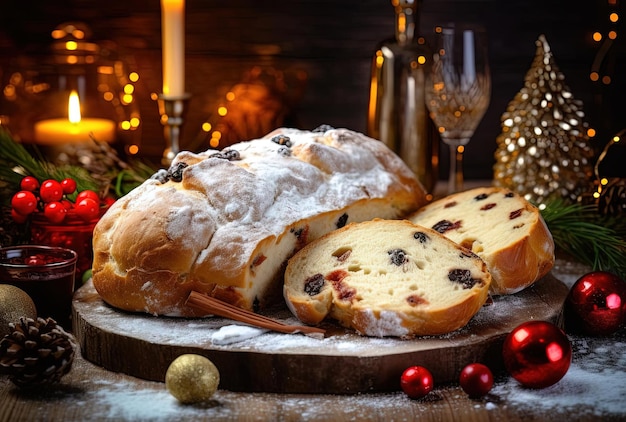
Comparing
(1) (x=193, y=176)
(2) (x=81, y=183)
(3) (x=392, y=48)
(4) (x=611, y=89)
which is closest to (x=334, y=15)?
(3) (x=392, y=48)

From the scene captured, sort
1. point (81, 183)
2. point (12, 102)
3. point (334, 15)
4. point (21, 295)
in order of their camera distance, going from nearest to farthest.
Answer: point (21, 295)
point (81, 183)
point (12, 102)
point (334, 15)

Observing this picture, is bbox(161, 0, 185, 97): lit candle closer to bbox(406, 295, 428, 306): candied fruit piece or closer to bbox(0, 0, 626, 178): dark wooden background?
bbox(0, 0, 626, 178): dark wooden background

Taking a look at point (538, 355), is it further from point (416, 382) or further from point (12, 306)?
point (12, 306)

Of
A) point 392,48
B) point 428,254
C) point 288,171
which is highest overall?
point 392,48

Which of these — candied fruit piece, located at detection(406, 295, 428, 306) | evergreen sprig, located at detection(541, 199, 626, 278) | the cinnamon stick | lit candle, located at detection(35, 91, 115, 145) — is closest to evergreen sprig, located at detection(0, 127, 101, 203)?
lit candle, located at detection(35, 91, 115, 145)

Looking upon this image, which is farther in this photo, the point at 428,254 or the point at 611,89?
the point at 611,89

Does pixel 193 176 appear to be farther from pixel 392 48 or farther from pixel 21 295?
pixel 392 48
